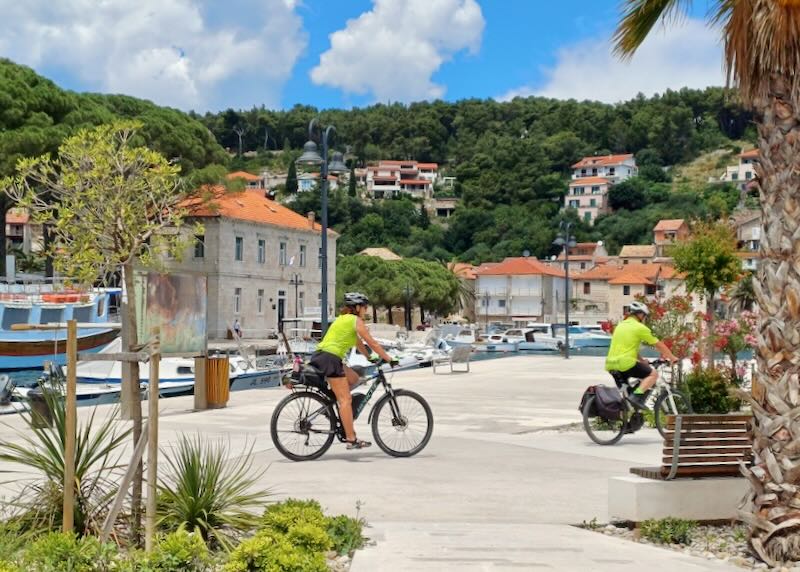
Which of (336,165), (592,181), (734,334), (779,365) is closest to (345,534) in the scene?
(779,365)

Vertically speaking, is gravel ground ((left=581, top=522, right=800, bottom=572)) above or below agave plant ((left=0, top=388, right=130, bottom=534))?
below

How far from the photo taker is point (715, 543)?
678 cm

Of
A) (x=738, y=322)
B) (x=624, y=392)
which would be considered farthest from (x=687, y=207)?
(x=624, y=392)

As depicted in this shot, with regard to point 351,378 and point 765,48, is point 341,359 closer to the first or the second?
point 351,378

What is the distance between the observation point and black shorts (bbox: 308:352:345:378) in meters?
10.5

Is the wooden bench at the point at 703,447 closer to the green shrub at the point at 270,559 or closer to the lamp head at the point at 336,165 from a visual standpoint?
the green shrub at the point at 270,559

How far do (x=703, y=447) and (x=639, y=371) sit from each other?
15.8ft

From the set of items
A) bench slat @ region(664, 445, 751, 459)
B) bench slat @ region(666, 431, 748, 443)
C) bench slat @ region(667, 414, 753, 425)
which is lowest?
bench slat @ region(664, 445, 751, 459)

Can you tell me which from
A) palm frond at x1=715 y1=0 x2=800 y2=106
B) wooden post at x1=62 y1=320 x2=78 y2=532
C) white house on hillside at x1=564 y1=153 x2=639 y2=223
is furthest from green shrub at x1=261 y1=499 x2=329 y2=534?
white house on hillside at x1=564 y1=153 x2=639 y2=223

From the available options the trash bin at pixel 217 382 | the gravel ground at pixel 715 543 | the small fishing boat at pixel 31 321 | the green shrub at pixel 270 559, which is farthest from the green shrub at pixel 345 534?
the small fishing boat at pixel 31 321

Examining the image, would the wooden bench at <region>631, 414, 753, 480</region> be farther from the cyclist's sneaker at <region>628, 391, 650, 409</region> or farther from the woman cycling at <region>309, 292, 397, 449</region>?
the cyclist's sneaker at <region>628, 391, 650, 409</region>

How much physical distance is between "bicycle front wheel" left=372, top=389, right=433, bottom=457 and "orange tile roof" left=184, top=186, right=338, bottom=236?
46467 mm

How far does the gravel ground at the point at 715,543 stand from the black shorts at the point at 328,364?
12.7 feet

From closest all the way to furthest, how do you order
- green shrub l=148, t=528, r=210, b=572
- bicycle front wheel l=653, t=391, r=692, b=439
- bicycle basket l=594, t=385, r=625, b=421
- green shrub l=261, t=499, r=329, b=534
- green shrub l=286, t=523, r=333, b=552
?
green shrub l=148, t=528, r=210, b=572 → green shrub l=286, t=523, r=333, b=552 → green shrub l=261, t=499, r=329, b=534 → bicycle basket l=594, t=385, r=625, b=421 → bicycle front wheel l=653, t=391, r=692, b=439
